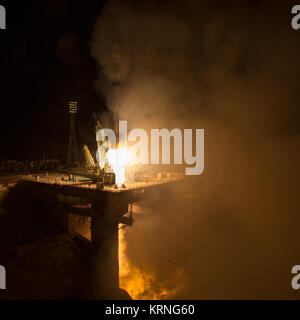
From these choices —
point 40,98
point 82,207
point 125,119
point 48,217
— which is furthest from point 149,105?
point 40,98

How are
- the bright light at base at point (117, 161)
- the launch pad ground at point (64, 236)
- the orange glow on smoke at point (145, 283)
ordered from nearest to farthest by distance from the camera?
the launch pad ground at point (64, 236) < the orange glow on smoke at point (145, 283) < the bright light at base at point (117, 161)

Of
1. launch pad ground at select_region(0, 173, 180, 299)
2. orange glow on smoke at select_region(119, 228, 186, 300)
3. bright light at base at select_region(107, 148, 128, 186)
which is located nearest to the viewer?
launch pad ground at select_region(0, 173, 180, 299)

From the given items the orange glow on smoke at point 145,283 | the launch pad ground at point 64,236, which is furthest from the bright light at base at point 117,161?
the orange glow on smoke at point 145,283

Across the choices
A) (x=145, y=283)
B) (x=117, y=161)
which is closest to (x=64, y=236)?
(x=117, y=161)

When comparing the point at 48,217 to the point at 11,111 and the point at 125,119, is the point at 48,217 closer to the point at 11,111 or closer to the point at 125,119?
the point at 125,119

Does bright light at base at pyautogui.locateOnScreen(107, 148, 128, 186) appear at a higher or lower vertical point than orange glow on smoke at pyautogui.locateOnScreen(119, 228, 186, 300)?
higher

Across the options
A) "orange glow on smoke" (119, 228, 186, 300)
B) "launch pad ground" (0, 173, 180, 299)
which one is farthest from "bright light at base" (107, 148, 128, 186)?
"orange glow on smoke" (119, 228, 186, 300)

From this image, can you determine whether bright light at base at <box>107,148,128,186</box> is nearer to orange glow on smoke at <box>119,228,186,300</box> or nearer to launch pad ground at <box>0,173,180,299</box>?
launch pad ground at <box>0,173,180,299</box>

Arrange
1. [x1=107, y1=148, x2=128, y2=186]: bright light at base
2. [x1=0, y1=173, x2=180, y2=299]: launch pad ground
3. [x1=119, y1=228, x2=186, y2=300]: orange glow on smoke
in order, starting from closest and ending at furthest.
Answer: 1. [x1=0, y1=173, x2=180, y2=299]: launch pad ground
2. [x1=119, y1=228, x2=186, y2=300]: orange glow on smoke
3. [x1=107, y1=148, x2=128, y2=186]: bright light at base

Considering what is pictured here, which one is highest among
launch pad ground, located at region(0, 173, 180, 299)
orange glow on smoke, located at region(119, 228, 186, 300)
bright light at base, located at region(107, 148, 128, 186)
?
bright light at base, located at region(107, 148, 128, 186)

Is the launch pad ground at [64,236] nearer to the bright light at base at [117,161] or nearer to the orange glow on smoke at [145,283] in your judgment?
the orange glow on smoke at [145,283]

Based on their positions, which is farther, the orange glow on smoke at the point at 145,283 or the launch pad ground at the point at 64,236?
the orange glow on smoke at the point at 145,283

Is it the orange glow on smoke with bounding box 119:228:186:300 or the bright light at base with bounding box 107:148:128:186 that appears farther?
the bright light at base with bounding box 107:148:128:186

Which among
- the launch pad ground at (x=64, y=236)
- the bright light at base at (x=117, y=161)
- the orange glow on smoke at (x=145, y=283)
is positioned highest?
the bright light at base at (x=117, y=161)
